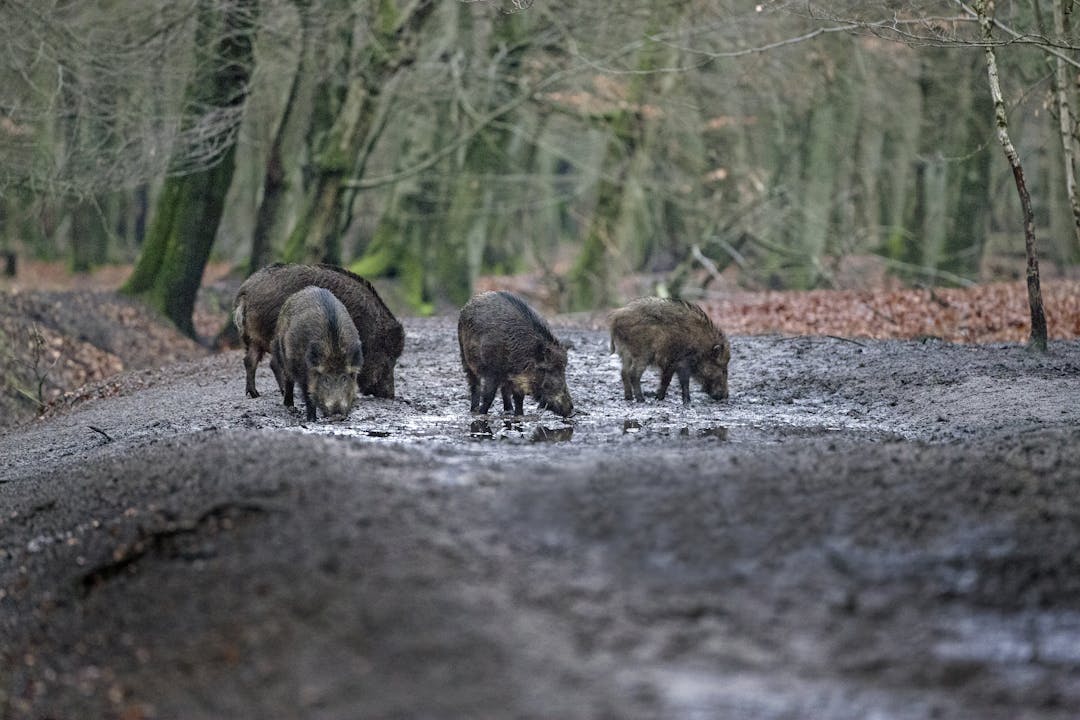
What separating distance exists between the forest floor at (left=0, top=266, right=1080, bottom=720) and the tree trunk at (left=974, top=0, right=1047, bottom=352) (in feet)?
14.5

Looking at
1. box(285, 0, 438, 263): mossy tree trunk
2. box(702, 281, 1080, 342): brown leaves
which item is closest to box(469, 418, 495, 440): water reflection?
box(702, 281, 1080, 342): brown leaves

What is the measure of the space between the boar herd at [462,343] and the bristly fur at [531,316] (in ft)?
0.04

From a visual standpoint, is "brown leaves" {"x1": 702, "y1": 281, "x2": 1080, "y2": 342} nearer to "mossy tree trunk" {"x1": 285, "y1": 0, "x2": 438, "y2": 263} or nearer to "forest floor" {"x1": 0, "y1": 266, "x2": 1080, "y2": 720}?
"mossy tree trunk" {"x1": 285, "y1": 0, "x2": 438, "y2": 263}

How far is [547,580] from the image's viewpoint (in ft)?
19.6

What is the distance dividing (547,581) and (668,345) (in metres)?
7.80

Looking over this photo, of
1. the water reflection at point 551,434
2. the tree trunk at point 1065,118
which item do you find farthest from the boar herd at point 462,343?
the tree trunk at point 1065,118

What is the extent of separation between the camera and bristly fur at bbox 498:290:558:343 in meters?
12.4

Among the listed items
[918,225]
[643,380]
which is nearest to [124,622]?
[643,380]

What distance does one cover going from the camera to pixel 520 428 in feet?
37.4

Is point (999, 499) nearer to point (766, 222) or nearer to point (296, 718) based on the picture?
point (296, 718)

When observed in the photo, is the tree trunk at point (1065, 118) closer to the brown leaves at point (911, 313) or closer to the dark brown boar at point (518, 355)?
the brown leaves at point (911, 313)

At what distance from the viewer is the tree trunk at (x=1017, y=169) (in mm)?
13188

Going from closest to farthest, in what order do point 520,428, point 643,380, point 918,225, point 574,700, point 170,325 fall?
point 574,700, point 520,428, point 643,380, point 170,325, point 918,225

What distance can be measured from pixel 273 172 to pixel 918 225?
15.6 metres
